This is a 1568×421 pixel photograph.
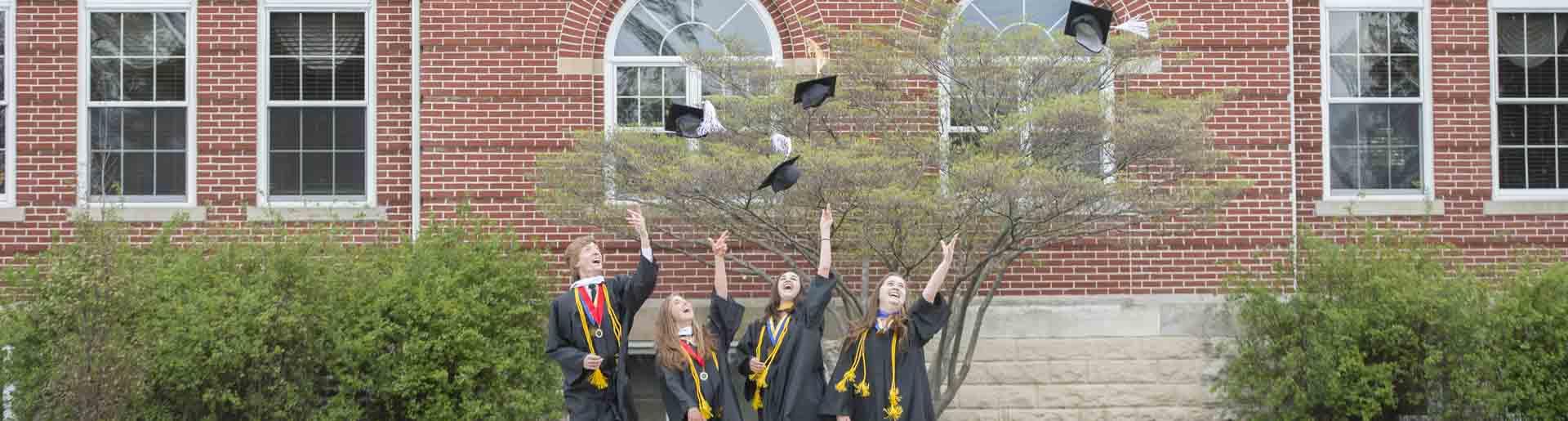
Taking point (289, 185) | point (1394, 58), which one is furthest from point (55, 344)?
point (1394, 58)

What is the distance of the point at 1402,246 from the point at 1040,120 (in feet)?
12.8

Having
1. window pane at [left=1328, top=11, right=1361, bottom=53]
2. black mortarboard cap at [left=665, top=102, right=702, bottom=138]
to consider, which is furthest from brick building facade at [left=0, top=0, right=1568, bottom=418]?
black mortarboard cap at [left=665, top=102, right=702, bottom=138]

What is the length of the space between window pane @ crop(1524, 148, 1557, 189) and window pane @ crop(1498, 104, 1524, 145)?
14 cm

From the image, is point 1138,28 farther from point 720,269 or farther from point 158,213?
point 158,213

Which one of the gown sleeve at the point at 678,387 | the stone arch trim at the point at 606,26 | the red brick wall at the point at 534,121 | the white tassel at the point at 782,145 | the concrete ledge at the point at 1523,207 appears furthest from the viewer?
the concrete ledge at the point at 1523,207

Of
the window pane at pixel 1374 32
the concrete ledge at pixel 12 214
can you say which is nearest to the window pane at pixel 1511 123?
the window pane at pixel 1374 32

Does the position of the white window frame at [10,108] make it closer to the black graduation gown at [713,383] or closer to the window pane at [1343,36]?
the black graduation gown at [713,383]

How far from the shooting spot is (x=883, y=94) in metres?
10.0

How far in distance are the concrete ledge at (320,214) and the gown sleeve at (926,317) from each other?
5.06 meters

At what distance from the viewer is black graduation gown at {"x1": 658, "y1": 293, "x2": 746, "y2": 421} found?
8.24 m

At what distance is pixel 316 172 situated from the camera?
12.2 m

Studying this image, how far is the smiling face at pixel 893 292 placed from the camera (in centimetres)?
835

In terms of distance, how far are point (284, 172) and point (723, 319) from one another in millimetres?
5018

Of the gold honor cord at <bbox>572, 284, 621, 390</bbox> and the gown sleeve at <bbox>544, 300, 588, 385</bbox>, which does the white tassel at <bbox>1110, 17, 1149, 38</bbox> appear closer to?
the gold honor cord at <bbox>572, 284, 621, 390</bbox>
